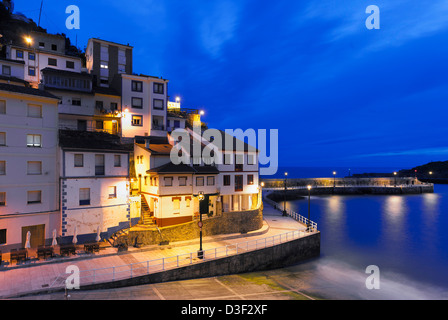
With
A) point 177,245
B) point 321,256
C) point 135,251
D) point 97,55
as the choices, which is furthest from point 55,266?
point 97,55

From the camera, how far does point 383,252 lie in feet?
126

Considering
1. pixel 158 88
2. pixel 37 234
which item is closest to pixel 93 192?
pixel 37 234

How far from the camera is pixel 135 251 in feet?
85.1

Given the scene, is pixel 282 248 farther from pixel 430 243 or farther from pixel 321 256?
pixel 430 243

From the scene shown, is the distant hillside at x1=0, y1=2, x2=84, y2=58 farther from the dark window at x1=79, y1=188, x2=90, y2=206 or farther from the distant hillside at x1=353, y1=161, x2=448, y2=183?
the distant hillside at x1=353, y1=161, x2=448, y2=183

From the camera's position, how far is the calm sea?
26.5m

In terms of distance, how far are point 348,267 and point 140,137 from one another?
34.7m

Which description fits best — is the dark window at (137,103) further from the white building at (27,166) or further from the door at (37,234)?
the door at (37,234)

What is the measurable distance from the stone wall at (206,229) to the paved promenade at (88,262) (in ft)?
2.95

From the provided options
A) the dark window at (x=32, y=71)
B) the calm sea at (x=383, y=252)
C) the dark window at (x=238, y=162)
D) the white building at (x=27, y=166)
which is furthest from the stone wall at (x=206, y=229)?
the dark window at (x=32, y=71)

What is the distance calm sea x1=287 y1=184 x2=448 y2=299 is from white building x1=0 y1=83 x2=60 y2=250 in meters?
26.2

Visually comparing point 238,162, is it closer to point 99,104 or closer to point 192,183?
point 192,183

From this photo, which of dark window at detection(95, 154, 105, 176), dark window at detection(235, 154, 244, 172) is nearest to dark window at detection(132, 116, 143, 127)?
dark window at detection(95, 154, 105, 176)

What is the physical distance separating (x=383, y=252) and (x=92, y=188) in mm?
39296
